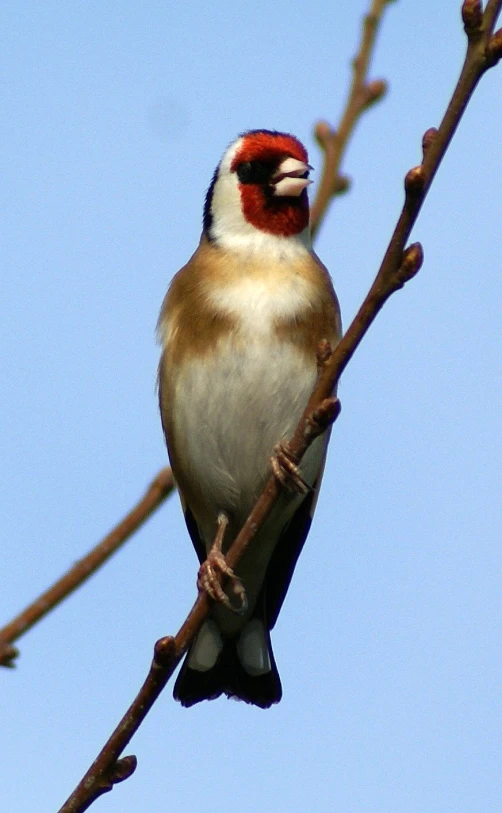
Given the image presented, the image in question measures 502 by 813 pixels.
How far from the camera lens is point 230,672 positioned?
5.30 m

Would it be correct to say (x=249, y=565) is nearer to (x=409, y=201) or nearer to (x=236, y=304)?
(x=236, y=304)

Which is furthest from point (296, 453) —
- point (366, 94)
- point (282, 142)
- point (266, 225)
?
point (282, 142)

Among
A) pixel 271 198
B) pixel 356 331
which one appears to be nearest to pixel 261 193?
pixel 271 198

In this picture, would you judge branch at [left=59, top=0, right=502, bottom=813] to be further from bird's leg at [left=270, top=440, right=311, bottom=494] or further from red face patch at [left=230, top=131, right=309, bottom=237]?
red face patch at [left=230, top=131, right=309, bottom=237]

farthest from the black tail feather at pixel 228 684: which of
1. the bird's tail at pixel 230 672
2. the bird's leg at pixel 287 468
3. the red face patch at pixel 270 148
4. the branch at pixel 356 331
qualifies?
the red face patch at pixel 270 148

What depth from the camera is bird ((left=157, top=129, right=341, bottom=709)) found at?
4773 millimetres

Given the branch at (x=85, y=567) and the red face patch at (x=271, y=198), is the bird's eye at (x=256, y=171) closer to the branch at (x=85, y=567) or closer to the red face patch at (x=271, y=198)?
the red face patch at (x=271, y=198)

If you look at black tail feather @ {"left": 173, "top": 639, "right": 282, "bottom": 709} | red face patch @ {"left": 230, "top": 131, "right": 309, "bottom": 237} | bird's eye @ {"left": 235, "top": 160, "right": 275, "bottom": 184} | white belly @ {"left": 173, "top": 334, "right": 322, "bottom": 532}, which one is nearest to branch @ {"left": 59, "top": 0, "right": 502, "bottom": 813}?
white belly @ {"left": 173, "top": 334, "right": 322, "bottom": 532}

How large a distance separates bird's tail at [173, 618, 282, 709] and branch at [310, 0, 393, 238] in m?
2.37

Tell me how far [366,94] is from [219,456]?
188cm

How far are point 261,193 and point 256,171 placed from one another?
133mm

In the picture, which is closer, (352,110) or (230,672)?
(352,110)

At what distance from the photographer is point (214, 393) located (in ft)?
15.9

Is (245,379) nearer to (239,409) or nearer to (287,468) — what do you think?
(239,409)
